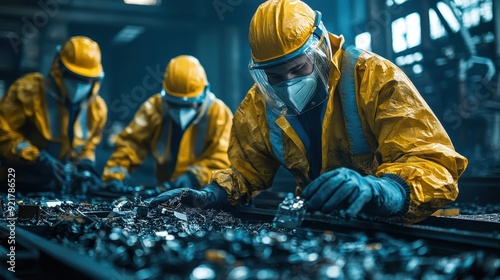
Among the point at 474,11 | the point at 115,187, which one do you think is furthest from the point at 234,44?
the point at 115,187

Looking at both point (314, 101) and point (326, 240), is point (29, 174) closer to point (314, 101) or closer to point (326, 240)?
point (314, 101)

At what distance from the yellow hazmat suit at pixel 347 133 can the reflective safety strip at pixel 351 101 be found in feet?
0.04

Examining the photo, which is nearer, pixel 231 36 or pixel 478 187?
pixel 478 187

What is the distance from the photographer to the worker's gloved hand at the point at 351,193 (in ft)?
5.45

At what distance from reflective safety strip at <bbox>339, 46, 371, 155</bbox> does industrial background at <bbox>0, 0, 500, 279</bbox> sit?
0.64 metres

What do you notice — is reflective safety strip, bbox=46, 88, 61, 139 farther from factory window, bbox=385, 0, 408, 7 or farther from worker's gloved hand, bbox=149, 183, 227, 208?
factory window, bbox=385, 0, 408, 7

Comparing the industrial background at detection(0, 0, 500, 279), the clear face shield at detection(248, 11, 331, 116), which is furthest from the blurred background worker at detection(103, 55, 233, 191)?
the clear face shield at detection(248, 11, 331, 116)

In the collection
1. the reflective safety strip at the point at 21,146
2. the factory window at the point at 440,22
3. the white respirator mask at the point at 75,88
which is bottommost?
the reflective safety strip at the point at 21,146

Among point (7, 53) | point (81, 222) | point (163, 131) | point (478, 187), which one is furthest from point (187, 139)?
point (7, 53)

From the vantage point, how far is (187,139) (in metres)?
4.39

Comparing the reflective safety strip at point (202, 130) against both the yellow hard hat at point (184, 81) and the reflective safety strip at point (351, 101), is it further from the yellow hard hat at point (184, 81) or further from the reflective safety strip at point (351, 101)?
the reflective safety strip at point (351, 101)

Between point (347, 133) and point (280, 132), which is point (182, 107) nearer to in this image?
point (280, 132)

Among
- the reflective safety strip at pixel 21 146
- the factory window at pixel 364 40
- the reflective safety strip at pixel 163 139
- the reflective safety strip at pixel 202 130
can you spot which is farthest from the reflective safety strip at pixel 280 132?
the factory window at pixel 364 40

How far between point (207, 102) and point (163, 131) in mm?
465
